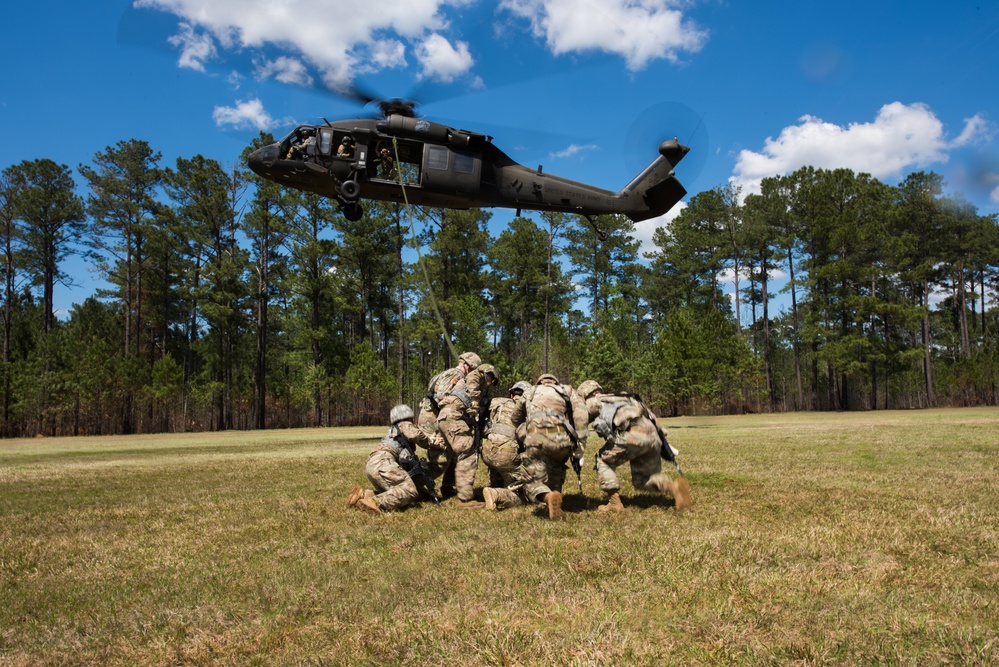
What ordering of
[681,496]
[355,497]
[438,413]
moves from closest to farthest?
[681,496], [355,497], [438,413]

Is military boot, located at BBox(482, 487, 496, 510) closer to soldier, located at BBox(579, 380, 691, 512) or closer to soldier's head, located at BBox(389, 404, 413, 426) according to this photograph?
soldier, located at BBox(579, 380, 691, 512)

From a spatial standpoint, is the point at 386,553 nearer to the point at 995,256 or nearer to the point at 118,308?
the point at 118,308

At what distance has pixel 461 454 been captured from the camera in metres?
8.01

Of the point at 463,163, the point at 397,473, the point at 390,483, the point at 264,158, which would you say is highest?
the point at 264,158

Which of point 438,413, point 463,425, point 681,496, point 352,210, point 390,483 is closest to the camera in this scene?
point 681,496

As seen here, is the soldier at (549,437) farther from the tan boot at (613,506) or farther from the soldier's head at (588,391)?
the tan boot at (613,506)

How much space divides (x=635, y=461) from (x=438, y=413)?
108 inches

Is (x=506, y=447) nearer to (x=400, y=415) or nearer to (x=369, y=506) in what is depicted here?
(x=400, y=415)

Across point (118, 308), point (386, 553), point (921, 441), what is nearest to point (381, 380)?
point (118, 308)

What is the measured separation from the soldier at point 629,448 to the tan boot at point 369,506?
2667 millimetres

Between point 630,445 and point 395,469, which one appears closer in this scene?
point 630,445

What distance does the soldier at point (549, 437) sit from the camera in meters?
7.09

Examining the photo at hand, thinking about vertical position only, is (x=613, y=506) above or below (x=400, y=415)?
below

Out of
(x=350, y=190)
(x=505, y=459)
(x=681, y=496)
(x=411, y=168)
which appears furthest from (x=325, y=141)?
(x=681, y=496)
